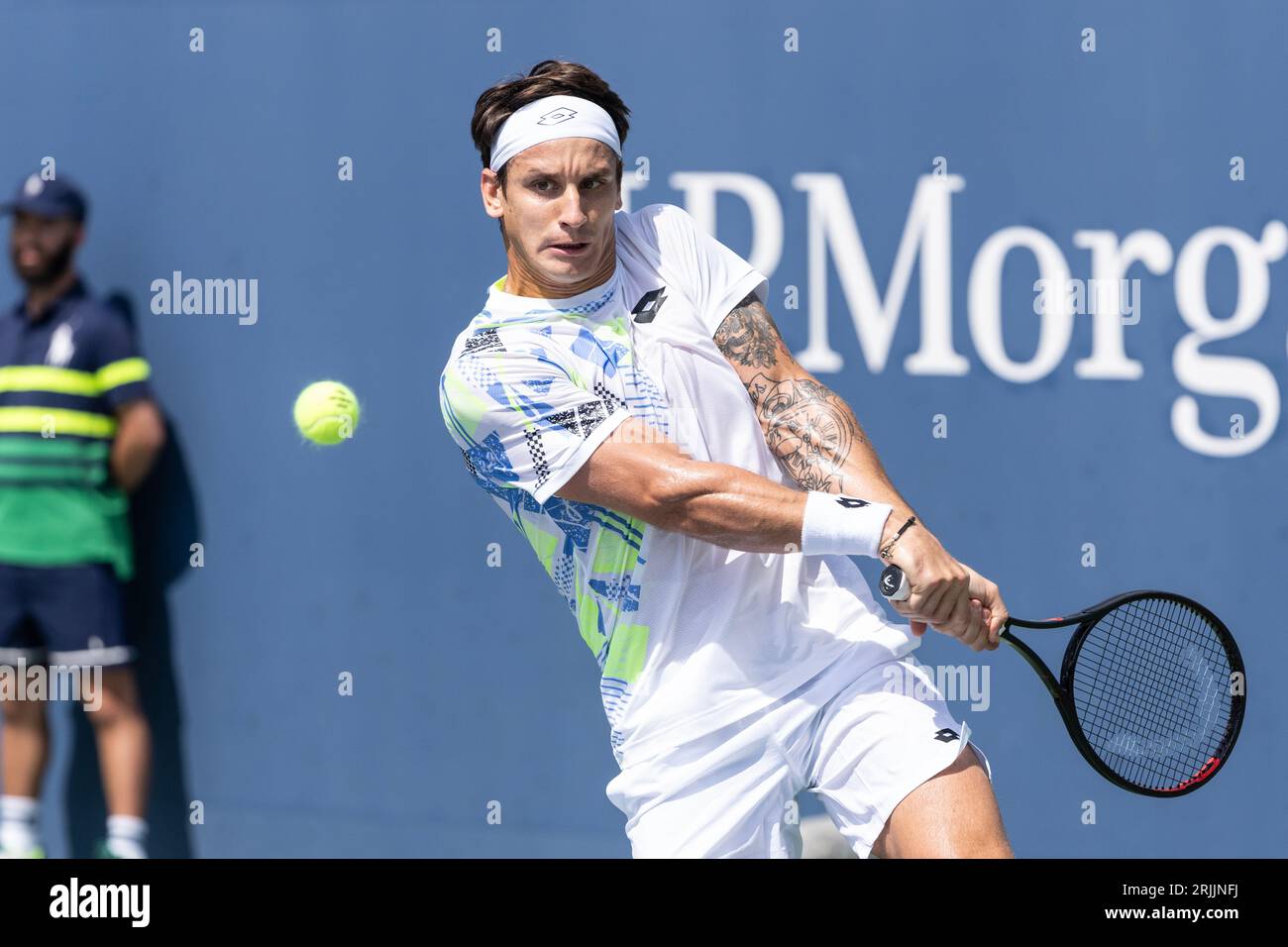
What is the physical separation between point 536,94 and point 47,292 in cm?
196

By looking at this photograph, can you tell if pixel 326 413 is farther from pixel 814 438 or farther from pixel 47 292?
pixel 814 438

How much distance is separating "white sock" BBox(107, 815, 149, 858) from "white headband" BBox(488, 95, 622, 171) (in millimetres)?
2258

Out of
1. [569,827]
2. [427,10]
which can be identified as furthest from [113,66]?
[569,827]

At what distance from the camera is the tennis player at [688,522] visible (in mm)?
2436

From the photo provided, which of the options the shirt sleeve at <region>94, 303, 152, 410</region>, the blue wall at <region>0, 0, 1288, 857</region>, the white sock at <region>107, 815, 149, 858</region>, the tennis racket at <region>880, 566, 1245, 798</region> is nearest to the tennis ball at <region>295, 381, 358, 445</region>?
the blue wall at <region>0, 0, 1288, 857</region>

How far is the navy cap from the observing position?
4.04 m

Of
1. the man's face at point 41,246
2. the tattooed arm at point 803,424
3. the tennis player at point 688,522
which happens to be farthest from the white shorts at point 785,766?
the man's face at point 41,246

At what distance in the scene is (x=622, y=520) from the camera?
2.55 metres

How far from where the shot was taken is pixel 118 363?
13.3 ft

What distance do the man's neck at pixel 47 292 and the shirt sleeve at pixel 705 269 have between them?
195cm

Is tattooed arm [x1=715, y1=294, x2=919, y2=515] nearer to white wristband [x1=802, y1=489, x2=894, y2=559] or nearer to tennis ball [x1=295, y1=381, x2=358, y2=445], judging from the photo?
white wristband [x1=802, y1=489, x2=894, y2=559]

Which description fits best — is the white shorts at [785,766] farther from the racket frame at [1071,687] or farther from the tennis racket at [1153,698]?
the tennis racket at [1153,698]

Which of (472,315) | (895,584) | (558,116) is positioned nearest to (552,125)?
(558,116)

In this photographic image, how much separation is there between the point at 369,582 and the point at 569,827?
2.58 ft
